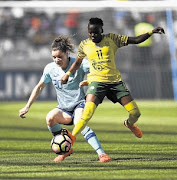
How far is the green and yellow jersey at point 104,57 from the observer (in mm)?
8008

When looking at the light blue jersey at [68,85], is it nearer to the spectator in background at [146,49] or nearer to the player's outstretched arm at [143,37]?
the player's outstretched arm at [143,37]

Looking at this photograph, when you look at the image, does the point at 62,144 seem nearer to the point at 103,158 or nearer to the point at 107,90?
the point at 103,158

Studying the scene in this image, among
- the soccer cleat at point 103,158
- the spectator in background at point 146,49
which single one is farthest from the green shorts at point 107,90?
the spectator in background at point 146,49

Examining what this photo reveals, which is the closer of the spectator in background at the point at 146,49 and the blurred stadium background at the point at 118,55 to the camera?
the spectator in background at the point at 146,49

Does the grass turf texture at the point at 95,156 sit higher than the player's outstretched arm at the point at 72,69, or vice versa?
the player's outstretched arm at the point at 72,69

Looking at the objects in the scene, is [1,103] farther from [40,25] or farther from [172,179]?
[172,179]

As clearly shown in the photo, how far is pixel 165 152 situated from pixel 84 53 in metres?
2.03

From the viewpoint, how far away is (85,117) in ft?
25.6

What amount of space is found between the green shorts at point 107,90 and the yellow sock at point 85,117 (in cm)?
18

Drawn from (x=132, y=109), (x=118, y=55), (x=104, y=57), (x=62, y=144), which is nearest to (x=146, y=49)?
(x=118, y=55)

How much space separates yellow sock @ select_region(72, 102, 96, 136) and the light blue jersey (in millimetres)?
499

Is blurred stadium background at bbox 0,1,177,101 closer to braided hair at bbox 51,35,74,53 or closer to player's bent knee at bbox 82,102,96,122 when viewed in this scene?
braided hair at bbox 51,35,74,53

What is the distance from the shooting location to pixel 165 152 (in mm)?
8938

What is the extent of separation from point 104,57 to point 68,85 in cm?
77
